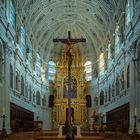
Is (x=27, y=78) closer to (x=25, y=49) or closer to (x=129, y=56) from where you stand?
(x=25, y=49)

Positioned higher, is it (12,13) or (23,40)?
(12,13)

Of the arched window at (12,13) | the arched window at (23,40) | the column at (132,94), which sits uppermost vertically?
the arched window at (12,13)

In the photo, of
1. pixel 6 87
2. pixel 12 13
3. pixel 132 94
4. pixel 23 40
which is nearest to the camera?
pixel 132 94

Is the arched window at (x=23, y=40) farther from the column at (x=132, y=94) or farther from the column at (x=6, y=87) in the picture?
the column at (x=132, y=94)

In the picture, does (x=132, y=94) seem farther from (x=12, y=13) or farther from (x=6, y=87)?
(x=12, y=13)

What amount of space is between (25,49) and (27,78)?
3744mm

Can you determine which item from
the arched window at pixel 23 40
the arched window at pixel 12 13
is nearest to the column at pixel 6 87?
the arched window at pixel 12 13

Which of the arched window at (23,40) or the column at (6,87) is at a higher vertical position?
the arched window at (23,40)

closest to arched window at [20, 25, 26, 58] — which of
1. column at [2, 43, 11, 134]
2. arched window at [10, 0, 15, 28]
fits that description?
arched window at [10, 0, 15, 28]

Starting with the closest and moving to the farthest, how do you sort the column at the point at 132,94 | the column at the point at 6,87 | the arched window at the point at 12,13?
the column at the point at 132,94, the column at the point at 6,87, the arched window at the point at 12,13

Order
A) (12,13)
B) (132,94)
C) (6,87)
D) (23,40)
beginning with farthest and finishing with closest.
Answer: (23,40) → (12,13) → (6,87) → (132,94)

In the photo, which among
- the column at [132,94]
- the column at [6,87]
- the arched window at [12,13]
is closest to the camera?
the column at [132,94]

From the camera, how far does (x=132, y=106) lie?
29.8m

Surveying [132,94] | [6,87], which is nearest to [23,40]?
[6,87]
